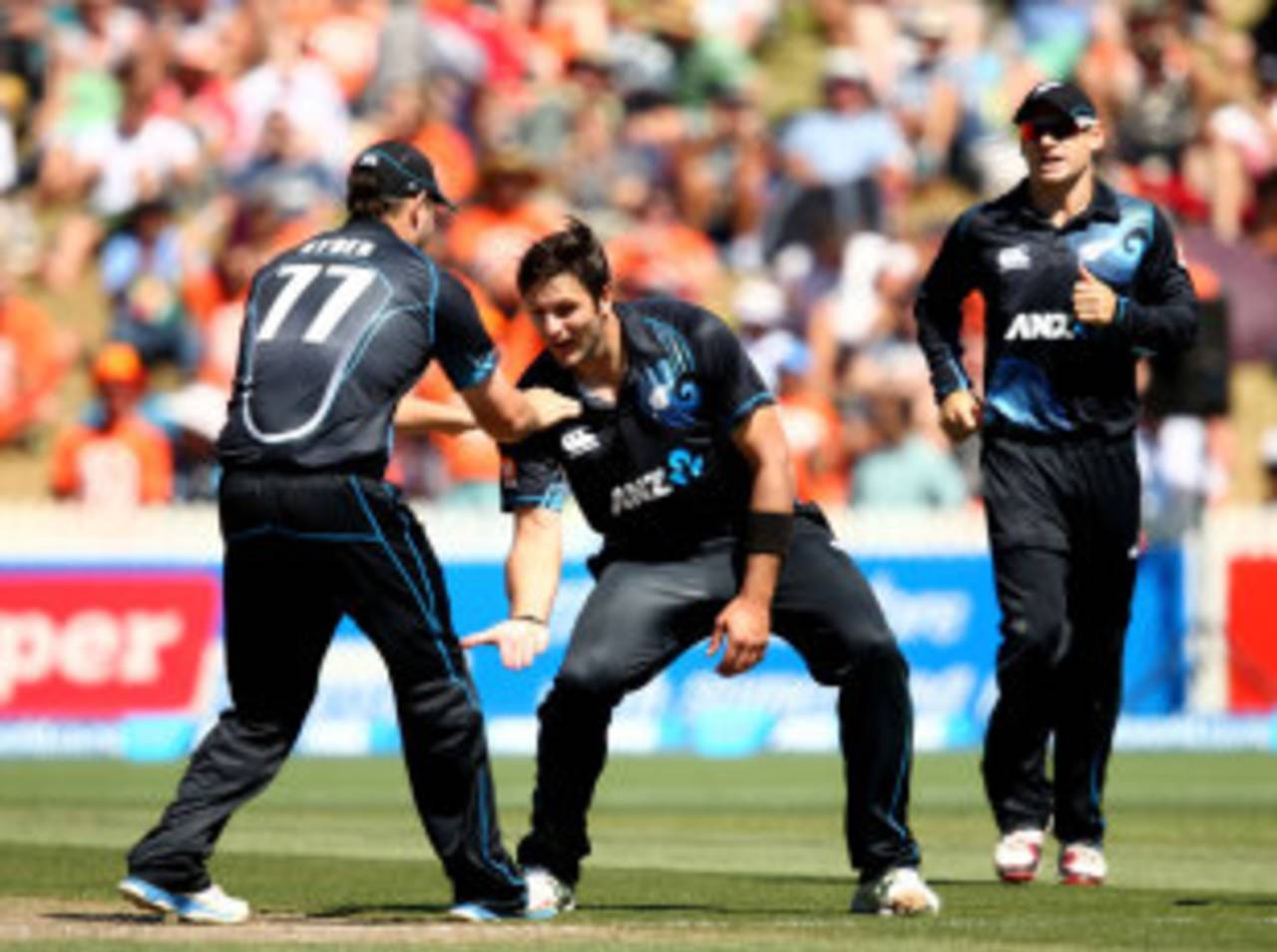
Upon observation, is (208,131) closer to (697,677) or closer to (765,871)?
(697,677)

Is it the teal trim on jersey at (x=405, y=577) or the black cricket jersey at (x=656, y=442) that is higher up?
the black cricket jersey at (x=656, y=442)

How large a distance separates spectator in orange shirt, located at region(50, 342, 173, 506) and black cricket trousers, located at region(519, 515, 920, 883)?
35.5 ft

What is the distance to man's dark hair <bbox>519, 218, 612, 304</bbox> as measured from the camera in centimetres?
1022

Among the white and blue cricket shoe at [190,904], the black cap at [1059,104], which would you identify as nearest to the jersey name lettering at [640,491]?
the white and blue cricket shoe at [190,904]

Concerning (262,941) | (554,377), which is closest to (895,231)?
(554,377)

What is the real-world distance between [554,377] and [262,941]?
2189 mm

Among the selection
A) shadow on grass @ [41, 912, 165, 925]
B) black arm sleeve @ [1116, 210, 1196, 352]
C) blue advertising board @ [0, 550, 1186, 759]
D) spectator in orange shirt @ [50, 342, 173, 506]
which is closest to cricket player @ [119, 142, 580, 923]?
shadow on grass @ [41, 912, 165, 925]

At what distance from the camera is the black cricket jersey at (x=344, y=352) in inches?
390

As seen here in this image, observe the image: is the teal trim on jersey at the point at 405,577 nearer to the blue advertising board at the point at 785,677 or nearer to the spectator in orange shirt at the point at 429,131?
the blue advertising board at the point at 785,677

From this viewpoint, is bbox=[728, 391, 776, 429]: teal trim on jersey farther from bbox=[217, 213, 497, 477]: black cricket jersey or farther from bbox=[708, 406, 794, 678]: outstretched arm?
bbox=[217, 213, 497, 477]: black cricket jersey

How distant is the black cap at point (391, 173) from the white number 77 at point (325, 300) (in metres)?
0.28

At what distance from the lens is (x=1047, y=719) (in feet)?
40.8

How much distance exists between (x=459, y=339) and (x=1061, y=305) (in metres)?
3.06

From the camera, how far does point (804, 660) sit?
34.3ft
